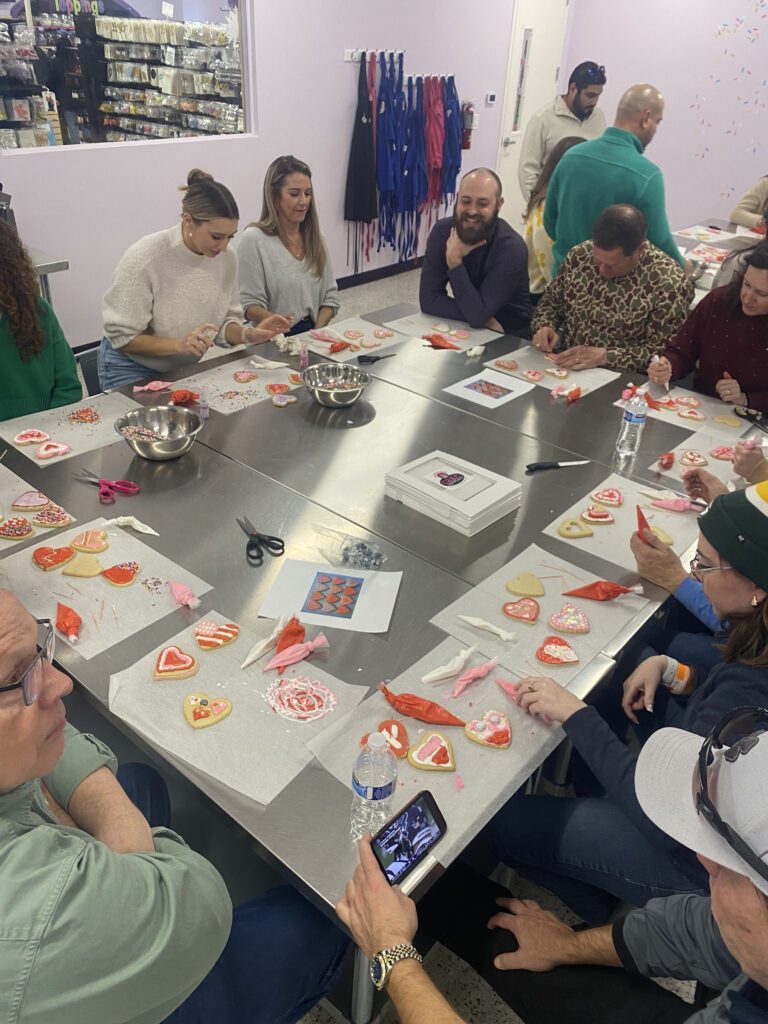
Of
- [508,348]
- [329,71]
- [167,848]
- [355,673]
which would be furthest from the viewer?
[329,71]

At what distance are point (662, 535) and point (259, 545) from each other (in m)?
1.08

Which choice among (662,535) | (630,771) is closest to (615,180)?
(662,535)

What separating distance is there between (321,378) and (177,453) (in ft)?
2.37

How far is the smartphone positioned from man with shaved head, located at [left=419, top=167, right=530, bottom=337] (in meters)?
2.50

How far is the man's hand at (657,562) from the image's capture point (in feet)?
5.65

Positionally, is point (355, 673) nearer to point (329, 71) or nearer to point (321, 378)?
point (321, 378)

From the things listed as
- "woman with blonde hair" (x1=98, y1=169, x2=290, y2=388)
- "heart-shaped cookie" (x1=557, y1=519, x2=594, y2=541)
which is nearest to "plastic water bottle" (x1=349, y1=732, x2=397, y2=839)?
"heart-shaped cookie" (x1=557, y1=519, x2=594, y2=541)

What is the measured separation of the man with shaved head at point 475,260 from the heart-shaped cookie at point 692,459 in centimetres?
125

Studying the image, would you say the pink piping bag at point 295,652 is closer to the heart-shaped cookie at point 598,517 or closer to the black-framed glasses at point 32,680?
the black-framed glasses at point 32,680

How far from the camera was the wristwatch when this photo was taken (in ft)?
3.44

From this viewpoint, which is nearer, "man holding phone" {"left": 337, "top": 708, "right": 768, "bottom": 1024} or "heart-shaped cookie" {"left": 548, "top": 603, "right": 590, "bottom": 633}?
"man holding phone" {"left": 337, "top": 708, "right": 768, "bottom": 1024}

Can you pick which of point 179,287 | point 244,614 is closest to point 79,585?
point 244,614

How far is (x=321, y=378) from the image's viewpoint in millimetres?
2625

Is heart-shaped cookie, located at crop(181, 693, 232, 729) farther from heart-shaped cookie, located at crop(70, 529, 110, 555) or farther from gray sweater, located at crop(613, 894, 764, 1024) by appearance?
gray sweater, located at crop(613, 894, 764, 1024)
